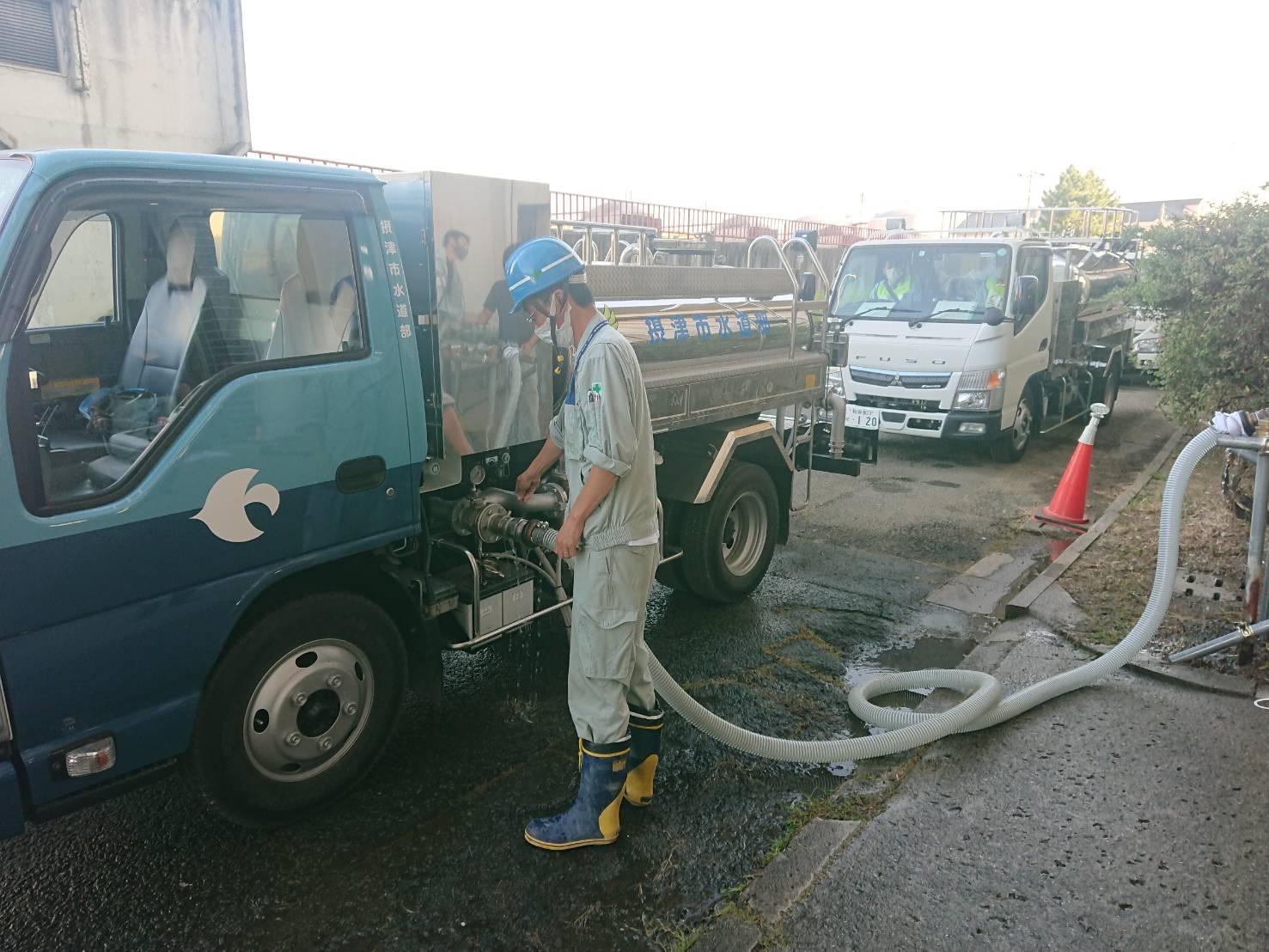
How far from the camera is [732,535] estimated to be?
216 inches

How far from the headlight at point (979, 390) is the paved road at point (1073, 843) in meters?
5.32

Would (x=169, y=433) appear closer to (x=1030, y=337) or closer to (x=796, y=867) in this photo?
(x=796, y=867)

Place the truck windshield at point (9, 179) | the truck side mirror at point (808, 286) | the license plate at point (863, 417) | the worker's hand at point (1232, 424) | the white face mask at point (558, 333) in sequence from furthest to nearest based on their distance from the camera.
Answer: the license plate at point (863, 417), the truck side mirror at point (808, 286), the worker's hand at point (1232, 424), the white face mask at point (558, 333), the truck windshield at point (9, 179)

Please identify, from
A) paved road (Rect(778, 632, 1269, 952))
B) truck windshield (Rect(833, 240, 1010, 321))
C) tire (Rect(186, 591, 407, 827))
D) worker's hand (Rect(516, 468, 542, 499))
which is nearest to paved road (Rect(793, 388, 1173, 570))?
truck windshield (Rect(833, 240, 1010, 321))

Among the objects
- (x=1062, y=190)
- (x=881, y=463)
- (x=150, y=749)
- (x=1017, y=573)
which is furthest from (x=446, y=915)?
(x=1062, y=190)

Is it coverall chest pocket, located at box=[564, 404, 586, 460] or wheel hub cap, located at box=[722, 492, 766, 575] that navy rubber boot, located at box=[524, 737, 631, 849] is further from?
wheel hub cap, located at box=[722, 492, 766, 575]

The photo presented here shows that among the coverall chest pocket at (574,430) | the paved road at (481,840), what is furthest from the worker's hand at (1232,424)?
the coverall chest pocket at (574,430)

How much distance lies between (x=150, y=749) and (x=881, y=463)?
8.19 m

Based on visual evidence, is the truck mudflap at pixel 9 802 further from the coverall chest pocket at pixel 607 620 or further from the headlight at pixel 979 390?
the headlight at pixel 979 390

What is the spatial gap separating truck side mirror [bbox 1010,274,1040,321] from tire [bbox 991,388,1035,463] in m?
0.95

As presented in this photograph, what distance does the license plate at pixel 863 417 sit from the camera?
372 inches

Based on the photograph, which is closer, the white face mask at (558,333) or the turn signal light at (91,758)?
the turn signal light at (91,758)

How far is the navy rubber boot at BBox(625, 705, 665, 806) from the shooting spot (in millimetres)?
3355

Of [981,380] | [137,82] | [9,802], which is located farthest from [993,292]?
[137,82]
